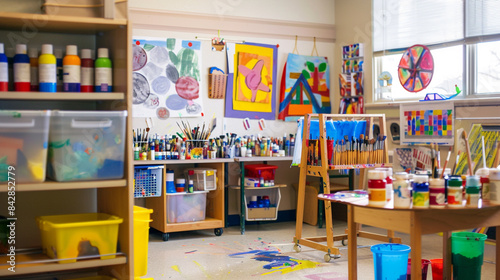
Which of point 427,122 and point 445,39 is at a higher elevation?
point 445,39

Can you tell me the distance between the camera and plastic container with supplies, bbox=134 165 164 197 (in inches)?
215

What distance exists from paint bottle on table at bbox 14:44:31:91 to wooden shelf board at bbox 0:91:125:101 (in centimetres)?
6

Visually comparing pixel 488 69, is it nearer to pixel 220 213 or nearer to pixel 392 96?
pixel 392 96

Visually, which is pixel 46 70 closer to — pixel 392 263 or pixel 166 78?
pixel 392 263

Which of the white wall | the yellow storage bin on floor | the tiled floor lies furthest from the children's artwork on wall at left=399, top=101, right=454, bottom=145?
the yellow storage bin on floor

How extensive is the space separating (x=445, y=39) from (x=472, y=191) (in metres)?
3.08

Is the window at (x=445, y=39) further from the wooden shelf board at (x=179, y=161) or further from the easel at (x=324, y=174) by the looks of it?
the wooden shelf board at (x=179, y=161)

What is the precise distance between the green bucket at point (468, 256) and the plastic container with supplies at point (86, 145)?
2201 mm

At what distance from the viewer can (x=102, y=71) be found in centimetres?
259

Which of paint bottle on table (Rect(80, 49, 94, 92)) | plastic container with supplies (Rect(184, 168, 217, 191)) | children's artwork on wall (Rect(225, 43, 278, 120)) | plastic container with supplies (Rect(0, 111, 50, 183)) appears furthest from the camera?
children's artwork on wall (Rect(225, 43, 278, 120))

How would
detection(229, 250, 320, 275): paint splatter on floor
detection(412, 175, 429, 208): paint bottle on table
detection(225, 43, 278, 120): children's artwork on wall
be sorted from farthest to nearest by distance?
1. detection(225, 43, 278, 120): children's artwork on wall
2. detection(229, 250, 320, 275): paint splatter on floor
3. detection(412, 175, 429, 208): paint bottle on table

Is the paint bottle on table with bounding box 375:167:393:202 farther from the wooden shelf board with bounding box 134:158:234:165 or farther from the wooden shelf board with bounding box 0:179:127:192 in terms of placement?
the wooden shelf board with bounding box 134:158:234:165

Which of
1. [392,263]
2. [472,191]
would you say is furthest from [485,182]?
[392,263]

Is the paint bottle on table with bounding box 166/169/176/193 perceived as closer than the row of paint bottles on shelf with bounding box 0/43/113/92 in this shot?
No
